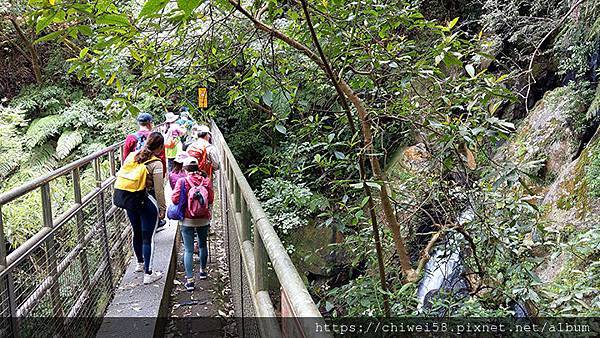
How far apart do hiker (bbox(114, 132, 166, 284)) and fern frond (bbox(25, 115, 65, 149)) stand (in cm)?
1072

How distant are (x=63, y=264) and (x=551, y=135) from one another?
7623 mm

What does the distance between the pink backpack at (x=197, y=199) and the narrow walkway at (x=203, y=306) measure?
0.83 meters

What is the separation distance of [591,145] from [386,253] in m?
3.96

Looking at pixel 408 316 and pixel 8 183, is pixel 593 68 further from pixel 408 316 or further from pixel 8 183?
pixel 8 183

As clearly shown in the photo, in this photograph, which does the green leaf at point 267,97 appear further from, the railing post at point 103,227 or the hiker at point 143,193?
the railing post at point 103,227

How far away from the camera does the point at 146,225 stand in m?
4.43

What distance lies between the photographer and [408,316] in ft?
9.92

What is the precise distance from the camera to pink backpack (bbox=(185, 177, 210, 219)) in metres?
4.50

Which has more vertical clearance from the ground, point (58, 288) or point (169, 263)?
point (58, 288)

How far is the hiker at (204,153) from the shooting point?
199 inches

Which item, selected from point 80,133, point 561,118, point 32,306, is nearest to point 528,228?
point 32,306

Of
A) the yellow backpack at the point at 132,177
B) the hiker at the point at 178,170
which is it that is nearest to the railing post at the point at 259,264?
the yellow backpack at the point at 132,177

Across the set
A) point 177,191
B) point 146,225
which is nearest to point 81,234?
point 146,225

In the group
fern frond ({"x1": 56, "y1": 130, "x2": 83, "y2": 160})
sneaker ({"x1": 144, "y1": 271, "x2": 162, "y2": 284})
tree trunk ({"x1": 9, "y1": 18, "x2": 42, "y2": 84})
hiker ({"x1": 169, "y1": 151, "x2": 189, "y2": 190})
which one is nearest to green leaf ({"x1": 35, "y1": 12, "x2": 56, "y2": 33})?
hiker ({"x1": 169, "y1": 151, "x2": 189, "y2": 190})
